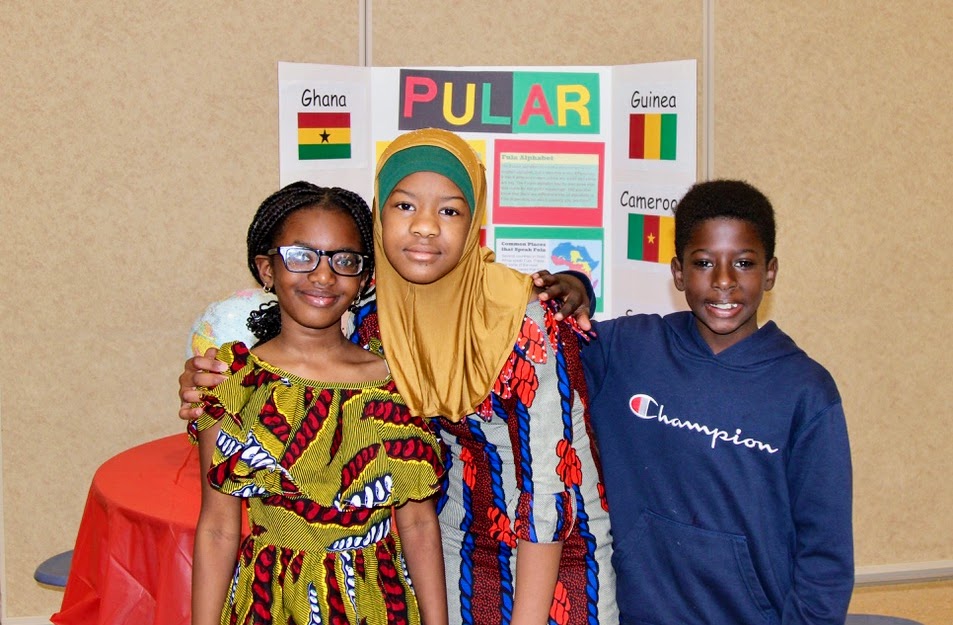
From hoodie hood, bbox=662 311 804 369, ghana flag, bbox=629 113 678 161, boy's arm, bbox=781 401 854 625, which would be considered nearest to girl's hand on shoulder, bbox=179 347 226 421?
hoodie hood, bbox=662 311 804 369

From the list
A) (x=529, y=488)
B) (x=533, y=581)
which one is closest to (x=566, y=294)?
(x=529, y=488)

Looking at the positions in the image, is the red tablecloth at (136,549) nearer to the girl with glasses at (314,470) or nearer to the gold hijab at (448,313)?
the girl with glasses at (314,470)

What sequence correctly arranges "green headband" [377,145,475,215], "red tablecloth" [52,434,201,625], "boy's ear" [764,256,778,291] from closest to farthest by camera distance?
1. "green headband" [377,145,475,215]
2. "boy's ear" [764,256,778,291]
3. "red tablecloth" [52,434,201,625]

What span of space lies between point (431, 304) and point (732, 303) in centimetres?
50

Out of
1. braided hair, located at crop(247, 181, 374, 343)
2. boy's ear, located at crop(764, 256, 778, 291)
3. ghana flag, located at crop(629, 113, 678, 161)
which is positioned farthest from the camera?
ghana flag, located at crop(629, 113, 678, 161)

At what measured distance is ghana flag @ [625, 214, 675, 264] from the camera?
3141 millimetres

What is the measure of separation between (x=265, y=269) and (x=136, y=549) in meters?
0.72

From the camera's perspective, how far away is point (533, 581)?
57.0 inches

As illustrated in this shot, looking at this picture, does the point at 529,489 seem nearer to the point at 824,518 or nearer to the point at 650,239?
the point at 824,518

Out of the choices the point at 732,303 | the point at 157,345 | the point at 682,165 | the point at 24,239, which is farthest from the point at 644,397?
the point at 24,239

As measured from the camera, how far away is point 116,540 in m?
1.98

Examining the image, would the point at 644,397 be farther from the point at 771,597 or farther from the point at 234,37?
the point at 234,37

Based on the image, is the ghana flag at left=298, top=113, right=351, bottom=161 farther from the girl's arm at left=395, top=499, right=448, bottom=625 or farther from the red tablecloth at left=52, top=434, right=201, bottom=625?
the girl's arm at left=395, top=499, right=448, bottom=625

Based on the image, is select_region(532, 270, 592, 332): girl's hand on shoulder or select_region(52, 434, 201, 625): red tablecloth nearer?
select_region(532, 270, 592, 332): girl's hand on shoulder
